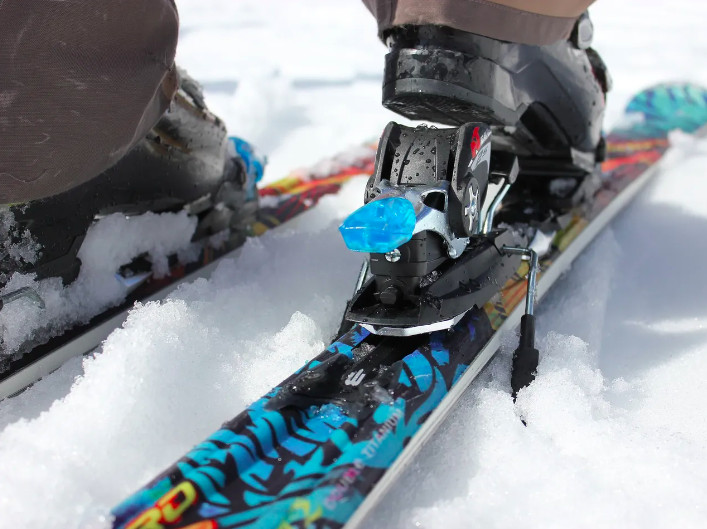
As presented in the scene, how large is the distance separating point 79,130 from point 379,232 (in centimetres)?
59

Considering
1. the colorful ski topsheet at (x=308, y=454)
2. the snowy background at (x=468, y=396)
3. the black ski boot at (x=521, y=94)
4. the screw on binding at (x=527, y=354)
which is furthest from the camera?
the black ski boot at (x=521, y=94)

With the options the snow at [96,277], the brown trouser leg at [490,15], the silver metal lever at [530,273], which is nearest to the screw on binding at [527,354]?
the silver metal lever at [530,273]

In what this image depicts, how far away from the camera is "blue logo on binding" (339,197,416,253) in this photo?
108 cm

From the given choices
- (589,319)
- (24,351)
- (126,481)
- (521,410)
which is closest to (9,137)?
(24,351)

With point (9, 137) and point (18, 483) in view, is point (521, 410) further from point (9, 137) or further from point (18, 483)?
point (9, 137)

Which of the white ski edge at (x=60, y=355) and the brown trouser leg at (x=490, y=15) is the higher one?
the brown trouser leg at (x=490, y=15)

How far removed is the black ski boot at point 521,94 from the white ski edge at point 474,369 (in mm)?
129

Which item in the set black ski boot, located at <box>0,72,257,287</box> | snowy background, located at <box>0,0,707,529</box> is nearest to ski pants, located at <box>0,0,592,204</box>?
black ski boot, located at <box>0,72,257,287</box>

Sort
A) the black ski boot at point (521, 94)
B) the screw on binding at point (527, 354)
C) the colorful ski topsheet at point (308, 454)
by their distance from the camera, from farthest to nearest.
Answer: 1. the black ski boot at point (521, 94)
2. the screw on binding at point (527, 354)
3. the colorful ski topsheet at point (308, 454)

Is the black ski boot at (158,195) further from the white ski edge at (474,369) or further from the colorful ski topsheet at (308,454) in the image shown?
the white ski edge at (474,369)

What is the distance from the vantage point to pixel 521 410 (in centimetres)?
120

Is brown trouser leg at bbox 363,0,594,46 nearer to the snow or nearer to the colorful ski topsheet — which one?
the colorful ski topsheet

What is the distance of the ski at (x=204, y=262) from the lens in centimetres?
139

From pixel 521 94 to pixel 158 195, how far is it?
0.99 m
